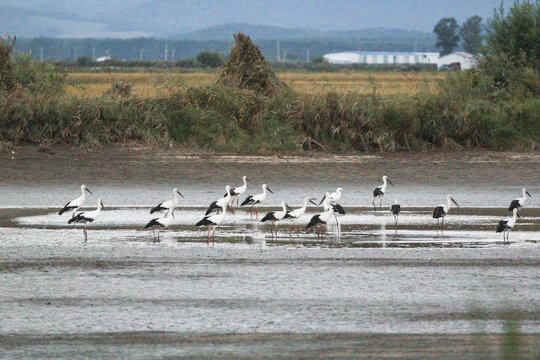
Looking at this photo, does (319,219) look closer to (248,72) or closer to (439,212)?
(439,212)

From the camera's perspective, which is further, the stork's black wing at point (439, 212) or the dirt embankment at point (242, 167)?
the dirt embankment at point (242, 167)

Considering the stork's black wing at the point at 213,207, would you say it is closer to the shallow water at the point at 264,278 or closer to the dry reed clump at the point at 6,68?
the shallow water at the point at 264,278

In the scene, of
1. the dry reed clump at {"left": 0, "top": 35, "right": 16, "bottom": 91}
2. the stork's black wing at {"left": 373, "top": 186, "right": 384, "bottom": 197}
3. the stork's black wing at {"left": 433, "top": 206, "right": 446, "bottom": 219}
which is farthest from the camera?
the dry reed clump at {"left": 0, "top": 35, "right": 16, "bottom": 91}

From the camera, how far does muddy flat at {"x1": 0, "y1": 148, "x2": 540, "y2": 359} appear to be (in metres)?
8.51

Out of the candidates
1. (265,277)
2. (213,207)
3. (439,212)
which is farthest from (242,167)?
(265,277)

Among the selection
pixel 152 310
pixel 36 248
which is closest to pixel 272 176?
pixel 36 248

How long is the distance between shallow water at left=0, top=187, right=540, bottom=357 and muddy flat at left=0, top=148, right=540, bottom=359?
0.03 metres

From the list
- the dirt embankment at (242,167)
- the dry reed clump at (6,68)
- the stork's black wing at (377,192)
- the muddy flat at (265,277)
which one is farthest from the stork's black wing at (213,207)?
the dry reed clump at (6,68)

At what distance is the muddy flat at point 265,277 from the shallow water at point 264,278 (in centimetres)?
3

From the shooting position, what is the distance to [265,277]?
11.4 metres

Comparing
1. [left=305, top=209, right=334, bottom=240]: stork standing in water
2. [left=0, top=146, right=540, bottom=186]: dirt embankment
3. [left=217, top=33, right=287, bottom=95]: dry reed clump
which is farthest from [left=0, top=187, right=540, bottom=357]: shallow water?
[left=217, top=33, right=287, bottom=95]: dry reed clump

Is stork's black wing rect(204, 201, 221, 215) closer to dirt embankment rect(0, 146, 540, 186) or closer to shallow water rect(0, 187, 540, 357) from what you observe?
shallow water rect(0, 187, 540, 357)

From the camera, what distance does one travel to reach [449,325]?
9055 millimetres

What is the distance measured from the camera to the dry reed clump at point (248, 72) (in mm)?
27625
